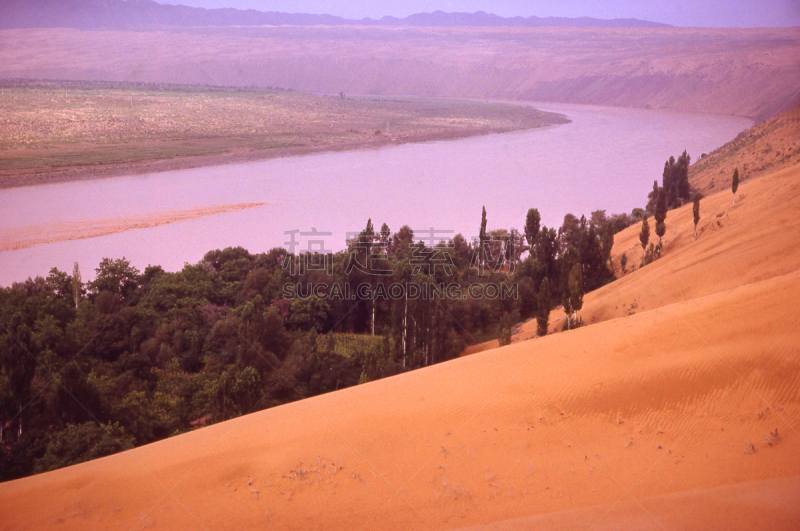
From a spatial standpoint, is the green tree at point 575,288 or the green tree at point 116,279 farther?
the green tree at point 116,279

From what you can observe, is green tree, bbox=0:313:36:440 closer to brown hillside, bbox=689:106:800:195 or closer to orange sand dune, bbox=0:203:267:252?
orange sand dune, bbox=0:203:267:252

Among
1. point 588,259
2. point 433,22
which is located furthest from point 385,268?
point 433,22

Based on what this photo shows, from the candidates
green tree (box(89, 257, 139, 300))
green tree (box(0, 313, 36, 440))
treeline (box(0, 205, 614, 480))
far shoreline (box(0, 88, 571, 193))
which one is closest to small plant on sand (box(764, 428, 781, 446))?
treeline (box(0, 205, 614, 480))

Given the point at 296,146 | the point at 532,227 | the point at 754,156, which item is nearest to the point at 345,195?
the point at 532,227

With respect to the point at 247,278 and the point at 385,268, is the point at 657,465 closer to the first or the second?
the point at 385,268

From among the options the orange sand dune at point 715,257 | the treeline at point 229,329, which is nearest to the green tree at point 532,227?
the treeline at point 229,329

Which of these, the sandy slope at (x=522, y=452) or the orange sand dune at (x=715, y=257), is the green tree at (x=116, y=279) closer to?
the orange sand dune at (x=715, y=257)

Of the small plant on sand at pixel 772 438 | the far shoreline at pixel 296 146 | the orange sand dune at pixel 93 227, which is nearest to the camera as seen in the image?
the small plant on sand at pixel 772 438
